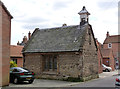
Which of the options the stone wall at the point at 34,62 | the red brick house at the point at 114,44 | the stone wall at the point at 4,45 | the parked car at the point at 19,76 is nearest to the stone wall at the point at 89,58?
the stone wall at the point at 34,62

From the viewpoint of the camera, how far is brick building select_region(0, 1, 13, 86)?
42.6ft

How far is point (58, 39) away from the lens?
2156 cm

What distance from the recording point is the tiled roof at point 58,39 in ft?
64.5

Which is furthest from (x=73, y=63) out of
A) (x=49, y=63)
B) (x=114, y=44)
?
(x=114, y=44)

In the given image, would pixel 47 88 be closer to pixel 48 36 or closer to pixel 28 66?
pixel 28 66

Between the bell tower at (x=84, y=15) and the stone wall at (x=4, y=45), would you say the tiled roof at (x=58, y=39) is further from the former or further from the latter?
the stone wall at (x=4, y=45)

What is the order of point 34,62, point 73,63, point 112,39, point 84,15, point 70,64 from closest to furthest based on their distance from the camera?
point 73,63 < point 70,64 < point 34,62 < point 84,15 < point 112,39

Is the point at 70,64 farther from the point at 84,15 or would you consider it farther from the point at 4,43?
the point at 4,43

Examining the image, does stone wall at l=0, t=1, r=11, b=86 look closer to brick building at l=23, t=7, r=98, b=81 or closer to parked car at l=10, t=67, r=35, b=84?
parked car at l=10, t=67, r=35, b=84

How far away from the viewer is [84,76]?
18797mm

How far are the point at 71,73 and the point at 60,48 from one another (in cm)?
325

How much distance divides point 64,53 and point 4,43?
7924mm

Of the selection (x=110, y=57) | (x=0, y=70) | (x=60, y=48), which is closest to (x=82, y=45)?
(x=60, y=48)

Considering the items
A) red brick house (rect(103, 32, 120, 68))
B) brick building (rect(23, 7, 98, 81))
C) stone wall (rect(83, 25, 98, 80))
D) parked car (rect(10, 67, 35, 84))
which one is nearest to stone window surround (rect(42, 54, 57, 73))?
brick building (rect(23, 7, 98, 81))
